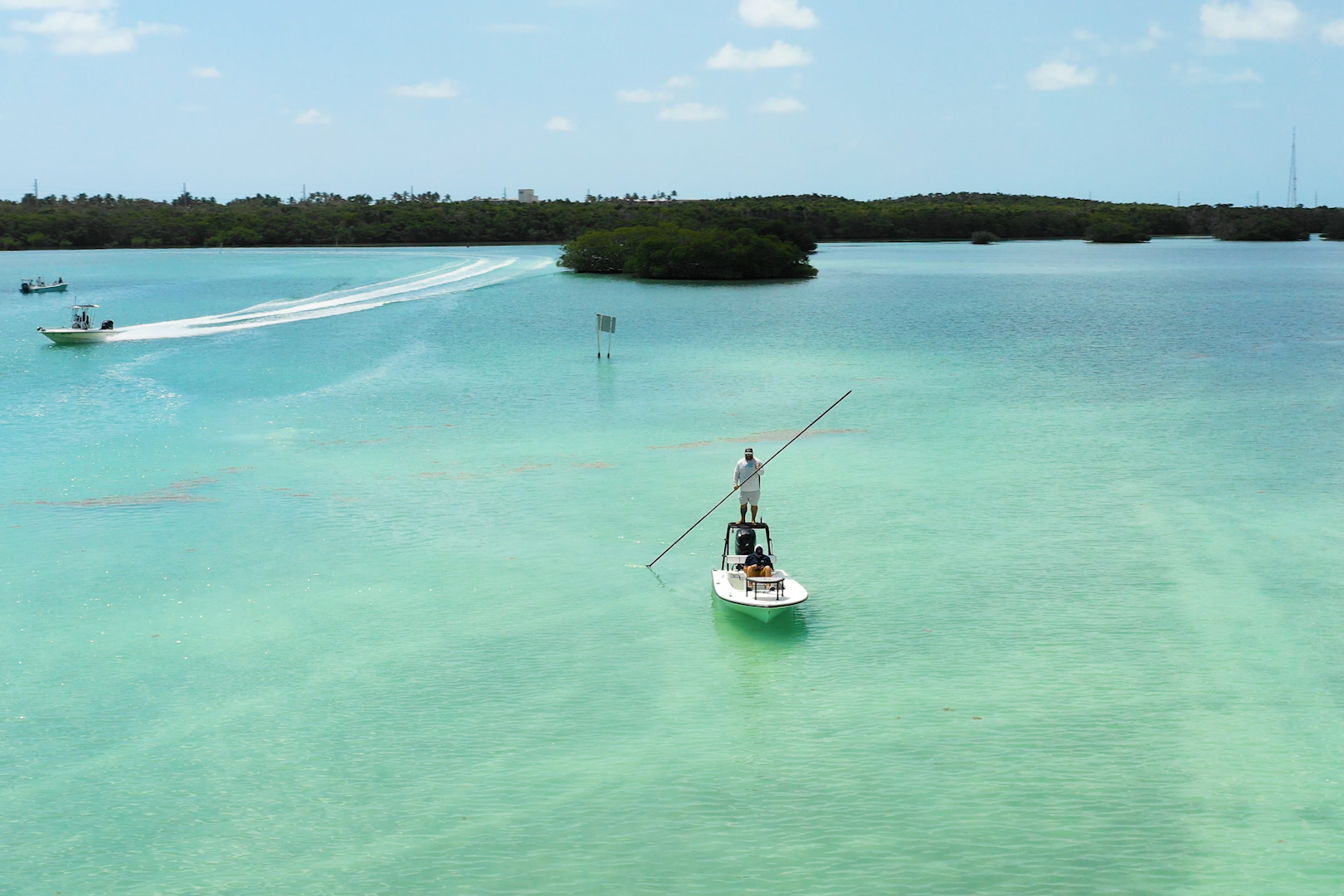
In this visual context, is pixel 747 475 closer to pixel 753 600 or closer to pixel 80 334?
pixel 753 600

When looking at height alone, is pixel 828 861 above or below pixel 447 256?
below

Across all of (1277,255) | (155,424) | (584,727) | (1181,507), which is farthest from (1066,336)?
(1277,255)

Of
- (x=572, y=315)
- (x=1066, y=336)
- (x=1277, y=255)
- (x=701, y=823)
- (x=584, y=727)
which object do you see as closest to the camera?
(x=701, y=823)

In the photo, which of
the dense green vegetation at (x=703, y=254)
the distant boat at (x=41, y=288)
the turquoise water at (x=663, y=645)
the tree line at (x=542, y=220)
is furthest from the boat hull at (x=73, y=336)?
the tree line at (x=542, y=220)

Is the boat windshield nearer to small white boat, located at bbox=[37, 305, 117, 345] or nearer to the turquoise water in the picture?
the turquoise water

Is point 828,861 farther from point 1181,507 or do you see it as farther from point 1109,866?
point 1181,507

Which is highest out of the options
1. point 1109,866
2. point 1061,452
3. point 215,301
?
point 215,301
